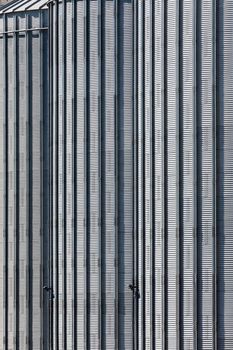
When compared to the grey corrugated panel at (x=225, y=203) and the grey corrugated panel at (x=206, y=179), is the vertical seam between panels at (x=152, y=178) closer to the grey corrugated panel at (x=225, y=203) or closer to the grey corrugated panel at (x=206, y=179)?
the grey corrugated panel at (x=206, y=179)

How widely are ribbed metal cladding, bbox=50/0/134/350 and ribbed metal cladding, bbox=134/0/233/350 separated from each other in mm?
2300

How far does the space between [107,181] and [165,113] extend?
6.62 meters

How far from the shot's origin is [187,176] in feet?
173

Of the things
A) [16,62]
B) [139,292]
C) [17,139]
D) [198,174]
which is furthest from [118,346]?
[16,62]

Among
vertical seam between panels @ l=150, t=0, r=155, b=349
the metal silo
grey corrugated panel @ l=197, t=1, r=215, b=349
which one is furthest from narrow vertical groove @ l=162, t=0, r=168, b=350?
the metal silo

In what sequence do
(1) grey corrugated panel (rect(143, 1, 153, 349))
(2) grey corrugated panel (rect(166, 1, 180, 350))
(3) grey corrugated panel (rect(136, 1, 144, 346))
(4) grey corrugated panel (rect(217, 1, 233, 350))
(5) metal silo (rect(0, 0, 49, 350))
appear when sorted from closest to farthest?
(4) grey corrugated panel (rect(217, 1, 233, 350)), (2) grey corrugated panel (rect(166, 1, 180, 350)), (1) grey corrugated panel (rect(143, 1, 153, 349)), (3) grey corrugated panel (rect(136, 1, 144, 346)), (5) metal silo (rect(0, 0, 49, 350))

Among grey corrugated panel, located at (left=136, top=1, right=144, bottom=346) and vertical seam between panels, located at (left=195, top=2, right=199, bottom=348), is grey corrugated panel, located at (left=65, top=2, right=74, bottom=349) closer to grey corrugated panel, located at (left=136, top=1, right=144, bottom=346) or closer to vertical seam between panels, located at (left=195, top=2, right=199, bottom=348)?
grey corrugated panel, located at (left=136, top=1, right=144, bottom=346)

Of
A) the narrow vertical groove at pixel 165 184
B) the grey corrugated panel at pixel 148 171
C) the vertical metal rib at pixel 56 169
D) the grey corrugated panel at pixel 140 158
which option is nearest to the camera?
the narrow vertical groove at pixel 165 184

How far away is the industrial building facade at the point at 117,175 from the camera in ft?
171

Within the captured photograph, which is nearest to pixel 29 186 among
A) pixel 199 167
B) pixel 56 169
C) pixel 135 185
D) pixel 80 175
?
pixel 56 169

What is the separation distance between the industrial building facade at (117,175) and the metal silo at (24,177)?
10cm

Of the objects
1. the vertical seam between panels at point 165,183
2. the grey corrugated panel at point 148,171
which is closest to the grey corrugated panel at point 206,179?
the vertical seam between panels at point 165,183

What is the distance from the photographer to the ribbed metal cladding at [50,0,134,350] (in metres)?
56.6

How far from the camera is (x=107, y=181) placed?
2249 inches
